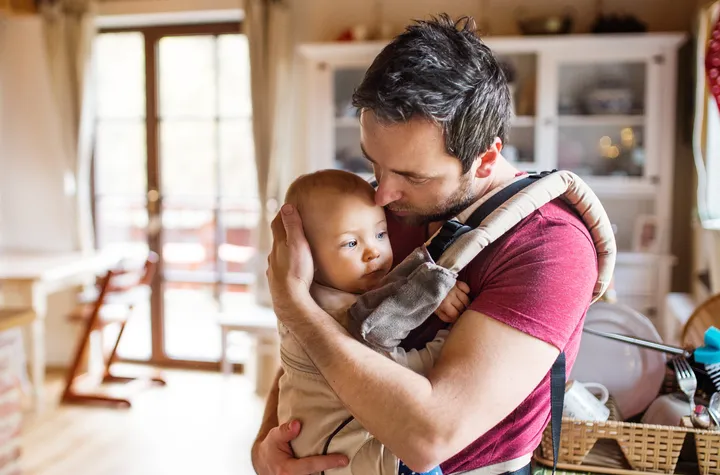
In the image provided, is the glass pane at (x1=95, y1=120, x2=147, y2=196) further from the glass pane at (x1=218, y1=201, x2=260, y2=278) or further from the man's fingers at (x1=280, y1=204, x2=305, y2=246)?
the man's fingers at (x1=280, y1=204, x2=305, y2=246)

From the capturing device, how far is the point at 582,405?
1273mm

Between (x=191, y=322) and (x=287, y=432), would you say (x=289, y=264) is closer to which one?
(x=287, y=432)

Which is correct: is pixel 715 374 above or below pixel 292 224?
below

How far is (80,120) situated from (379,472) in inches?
151

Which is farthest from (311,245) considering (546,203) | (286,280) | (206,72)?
(206,72)

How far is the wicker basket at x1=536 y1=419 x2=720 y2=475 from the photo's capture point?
3.94 ft

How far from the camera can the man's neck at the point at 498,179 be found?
116 cm

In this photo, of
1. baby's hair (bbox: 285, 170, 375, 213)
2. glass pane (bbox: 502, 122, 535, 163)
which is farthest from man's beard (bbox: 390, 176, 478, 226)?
glass pane (bbox: 502, 122, 535, 163)

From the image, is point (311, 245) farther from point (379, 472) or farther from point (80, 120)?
point (80, 120)

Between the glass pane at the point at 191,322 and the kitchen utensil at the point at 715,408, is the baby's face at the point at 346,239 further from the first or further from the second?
the glass pane at the point at 191,322

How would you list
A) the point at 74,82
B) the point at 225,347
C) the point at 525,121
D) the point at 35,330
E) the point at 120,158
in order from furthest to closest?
the point at 120,158
the point at 74,82
the point at 225,347
the point at 35,330
the point at 525,121

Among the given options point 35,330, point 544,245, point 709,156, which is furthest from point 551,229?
point 35,330

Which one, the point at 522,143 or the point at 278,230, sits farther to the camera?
the point at 522,143

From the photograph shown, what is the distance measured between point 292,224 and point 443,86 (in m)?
0.36
